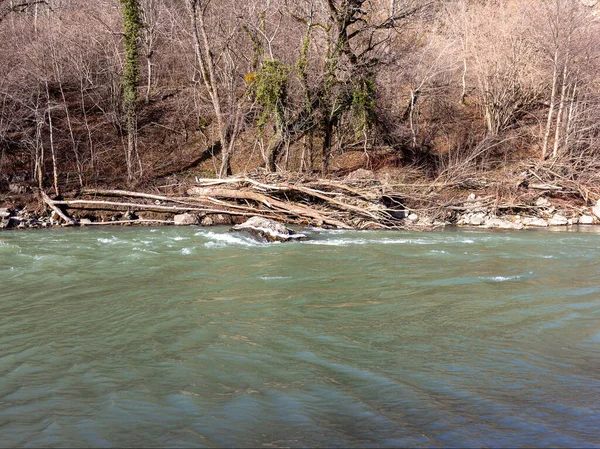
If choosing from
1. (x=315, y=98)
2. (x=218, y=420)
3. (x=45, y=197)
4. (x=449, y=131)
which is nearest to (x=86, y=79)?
(x=45, y=197)

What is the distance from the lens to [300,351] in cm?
600

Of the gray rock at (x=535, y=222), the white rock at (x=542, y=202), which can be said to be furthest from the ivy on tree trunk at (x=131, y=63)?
the white rock at (x=542, y=202)

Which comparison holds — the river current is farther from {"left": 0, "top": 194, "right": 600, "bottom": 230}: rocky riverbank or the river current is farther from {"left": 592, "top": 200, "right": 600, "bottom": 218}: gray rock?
{"left": 592, "top": 200, "right": 600, "bottom": 218}: gray rock

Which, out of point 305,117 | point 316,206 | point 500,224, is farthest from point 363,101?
point 500,224

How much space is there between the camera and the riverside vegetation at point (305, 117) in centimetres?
1844

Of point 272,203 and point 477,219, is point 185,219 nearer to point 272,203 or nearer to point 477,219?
point 272,203

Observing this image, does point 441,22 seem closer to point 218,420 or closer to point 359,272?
point 359,272

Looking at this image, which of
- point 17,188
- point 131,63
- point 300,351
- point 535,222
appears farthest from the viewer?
point 131,63

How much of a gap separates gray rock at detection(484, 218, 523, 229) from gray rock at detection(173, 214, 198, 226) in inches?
400

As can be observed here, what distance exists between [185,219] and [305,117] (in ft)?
23.9

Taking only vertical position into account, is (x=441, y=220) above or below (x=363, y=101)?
below

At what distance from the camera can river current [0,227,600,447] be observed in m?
4.26

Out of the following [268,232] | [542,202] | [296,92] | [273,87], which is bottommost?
[268,232]

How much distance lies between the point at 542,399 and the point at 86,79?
2630 cm
